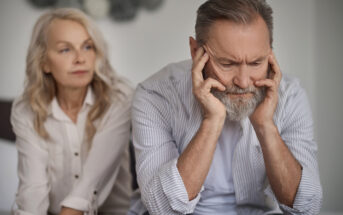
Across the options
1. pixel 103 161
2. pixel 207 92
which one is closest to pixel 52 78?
pixel 103 161

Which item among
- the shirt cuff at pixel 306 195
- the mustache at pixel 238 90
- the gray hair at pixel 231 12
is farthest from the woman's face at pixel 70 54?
the shirt cuff at pixel 306 195

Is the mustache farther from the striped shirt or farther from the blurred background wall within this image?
the blurred background wall

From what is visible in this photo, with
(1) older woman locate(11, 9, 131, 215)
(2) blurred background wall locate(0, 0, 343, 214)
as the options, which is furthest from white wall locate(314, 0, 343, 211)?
(1) older woman locate(11, 9, 131, 215)

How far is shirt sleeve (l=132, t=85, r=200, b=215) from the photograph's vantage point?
4.19 ft

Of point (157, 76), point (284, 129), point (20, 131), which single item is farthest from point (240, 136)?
point (20, 131)

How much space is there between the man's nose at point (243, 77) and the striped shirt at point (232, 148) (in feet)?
0.73

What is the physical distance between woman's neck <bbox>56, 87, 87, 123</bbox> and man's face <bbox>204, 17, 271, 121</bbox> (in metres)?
0.77

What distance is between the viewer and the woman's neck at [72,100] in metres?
1.91

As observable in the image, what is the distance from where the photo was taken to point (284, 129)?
57.9 inches

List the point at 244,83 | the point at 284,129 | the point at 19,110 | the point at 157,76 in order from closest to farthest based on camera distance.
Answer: the point at 244,83 < the point at 284,129 < the point at 157,76 < the point at 19,110

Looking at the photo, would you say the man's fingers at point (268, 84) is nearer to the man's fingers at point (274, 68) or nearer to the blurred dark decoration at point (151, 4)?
the man's fingers at point (274, 68)

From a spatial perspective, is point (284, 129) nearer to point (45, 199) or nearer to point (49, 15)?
point (45, 199)

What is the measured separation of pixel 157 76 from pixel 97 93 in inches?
16.4

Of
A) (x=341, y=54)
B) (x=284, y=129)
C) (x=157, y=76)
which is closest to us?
(x=284, y=129)
